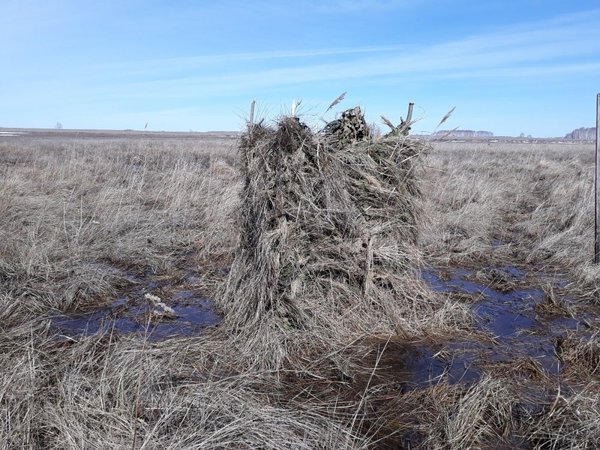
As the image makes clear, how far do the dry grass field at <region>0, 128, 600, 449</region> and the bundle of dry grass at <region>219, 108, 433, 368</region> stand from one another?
6.0 inches

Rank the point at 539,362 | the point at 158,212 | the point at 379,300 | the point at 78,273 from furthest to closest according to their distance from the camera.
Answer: the point at 158,212 < the point at 78,273 < the point at 379,300 < the point at 539,362

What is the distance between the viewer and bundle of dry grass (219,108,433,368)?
4844 millimetres

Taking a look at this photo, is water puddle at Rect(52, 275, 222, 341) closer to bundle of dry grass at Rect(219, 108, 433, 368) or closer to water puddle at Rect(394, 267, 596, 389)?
bundle of dry grass at Rect(219, 108, 433, 368)

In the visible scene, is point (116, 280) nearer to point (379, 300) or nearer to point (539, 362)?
point (379, 300)

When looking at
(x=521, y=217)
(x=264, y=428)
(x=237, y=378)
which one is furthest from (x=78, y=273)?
(x=521, y=217)

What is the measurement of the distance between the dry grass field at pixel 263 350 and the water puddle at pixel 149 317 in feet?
0.11

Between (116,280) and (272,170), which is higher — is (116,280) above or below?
below

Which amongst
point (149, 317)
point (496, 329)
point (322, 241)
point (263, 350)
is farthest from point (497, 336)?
point (149, 317)

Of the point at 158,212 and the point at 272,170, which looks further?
the point at 158,212

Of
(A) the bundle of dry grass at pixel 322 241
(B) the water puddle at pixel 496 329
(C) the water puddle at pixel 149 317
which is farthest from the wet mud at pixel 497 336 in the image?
(C) the water puddle at pixel 149 317

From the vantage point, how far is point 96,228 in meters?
8.64

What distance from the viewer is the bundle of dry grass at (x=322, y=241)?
4844 mm

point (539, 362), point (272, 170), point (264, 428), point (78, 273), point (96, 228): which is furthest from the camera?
point (96, 228)

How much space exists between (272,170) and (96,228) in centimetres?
490
